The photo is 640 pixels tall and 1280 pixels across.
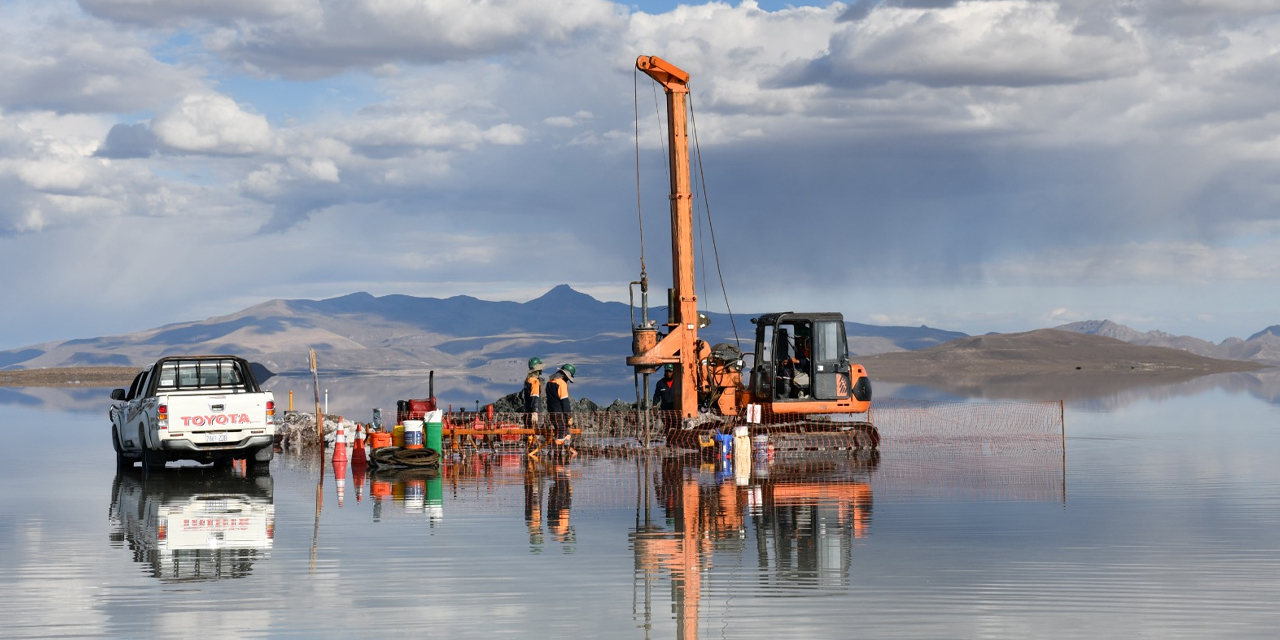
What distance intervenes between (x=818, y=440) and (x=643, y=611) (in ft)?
56.0

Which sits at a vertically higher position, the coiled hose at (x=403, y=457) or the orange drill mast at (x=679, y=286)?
the orange drill mast at (x=679, y=286)

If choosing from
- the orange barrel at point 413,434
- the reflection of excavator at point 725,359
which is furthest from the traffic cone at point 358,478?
the reflection of excavator at point 725,359

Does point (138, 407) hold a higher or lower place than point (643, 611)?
higher

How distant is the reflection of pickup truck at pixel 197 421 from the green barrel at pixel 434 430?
7.96ft

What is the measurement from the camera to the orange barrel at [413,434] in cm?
2361

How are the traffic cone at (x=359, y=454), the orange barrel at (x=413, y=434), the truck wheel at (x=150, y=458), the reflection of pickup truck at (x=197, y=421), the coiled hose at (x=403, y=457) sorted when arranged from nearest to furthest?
the reflection of pickup truck at (x=197, y=421), the truck wheel at (x=150, y=458), the coiled hose at (x=403, y=457), the orange barrel at (x=413, y=434), the traffic cone at (x=359, y=454)

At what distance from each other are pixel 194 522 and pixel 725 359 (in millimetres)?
14590

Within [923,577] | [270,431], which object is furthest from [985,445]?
[923,577]

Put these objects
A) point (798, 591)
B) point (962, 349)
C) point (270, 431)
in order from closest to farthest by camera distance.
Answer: point (798, 591), point (270, 431), point (962, 349)

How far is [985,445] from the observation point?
28.6m

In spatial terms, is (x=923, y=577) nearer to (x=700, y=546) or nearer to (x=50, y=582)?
(x=700, y=546)

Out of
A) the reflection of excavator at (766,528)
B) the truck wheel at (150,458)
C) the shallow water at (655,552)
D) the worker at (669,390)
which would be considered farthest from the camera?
the worker at (669,390)

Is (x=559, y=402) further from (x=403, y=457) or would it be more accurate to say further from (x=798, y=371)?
(x=403, y=457)

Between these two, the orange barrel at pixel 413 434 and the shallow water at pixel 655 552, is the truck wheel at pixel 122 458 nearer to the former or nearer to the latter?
the shallow water at pixel 655 552
